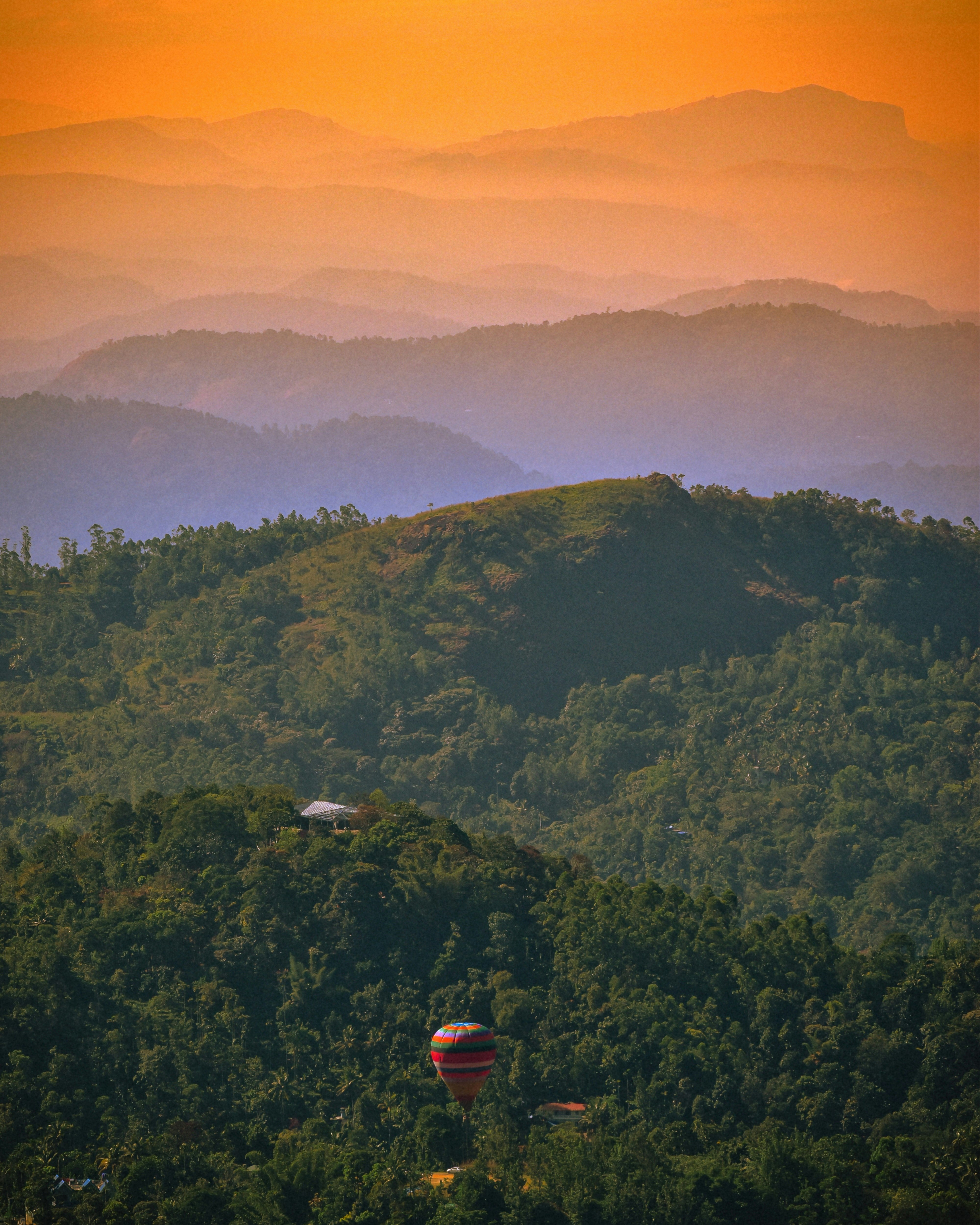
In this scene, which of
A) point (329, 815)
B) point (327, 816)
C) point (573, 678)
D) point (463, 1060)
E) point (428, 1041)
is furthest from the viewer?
point (573, 678)

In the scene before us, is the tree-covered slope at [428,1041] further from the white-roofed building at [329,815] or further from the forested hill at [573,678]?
the forested hill at [573,678]

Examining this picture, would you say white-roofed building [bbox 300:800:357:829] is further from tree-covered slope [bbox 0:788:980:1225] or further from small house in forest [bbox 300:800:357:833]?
tree-covered slope [bbox 0:788:980:1225]

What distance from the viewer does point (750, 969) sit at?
63.5m

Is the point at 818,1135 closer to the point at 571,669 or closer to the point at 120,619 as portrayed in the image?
the point at 571,669

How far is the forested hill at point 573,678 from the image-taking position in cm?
9950

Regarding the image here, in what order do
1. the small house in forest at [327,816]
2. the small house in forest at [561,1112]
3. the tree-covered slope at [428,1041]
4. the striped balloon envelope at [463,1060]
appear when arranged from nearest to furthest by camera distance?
the tree-covered slope at [428,1041] → the striped balloon envelope at [463,1060] → the small house in forest at [561,1112] → the small house in forest at [327,816]

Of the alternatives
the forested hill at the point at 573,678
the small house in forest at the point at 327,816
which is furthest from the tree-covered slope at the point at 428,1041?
the forested hill at the point at 573,678

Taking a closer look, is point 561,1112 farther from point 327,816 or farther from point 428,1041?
point 327,816

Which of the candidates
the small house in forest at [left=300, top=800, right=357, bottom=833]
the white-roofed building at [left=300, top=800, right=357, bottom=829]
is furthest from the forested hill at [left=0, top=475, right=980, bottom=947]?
the small house in forest at [left=300, top=800, right=357, bottom=833]

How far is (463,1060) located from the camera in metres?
58.2

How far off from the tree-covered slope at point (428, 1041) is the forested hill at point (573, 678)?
2780 cm

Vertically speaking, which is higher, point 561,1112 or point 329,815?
point 329,815

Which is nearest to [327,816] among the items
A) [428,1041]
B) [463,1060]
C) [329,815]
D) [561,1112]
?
[329,815]

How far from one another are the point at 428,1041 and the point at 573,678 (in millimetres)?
56766
